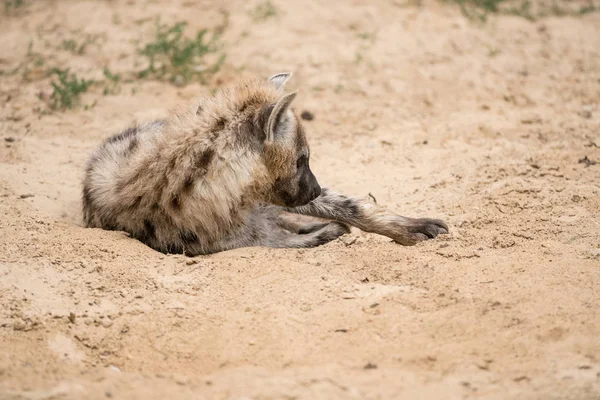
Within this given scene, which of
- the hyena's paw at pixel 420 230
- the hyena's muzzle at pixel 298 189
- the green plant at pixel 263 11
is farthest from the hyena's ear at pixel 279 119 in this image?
the green plant at pixel 263 11

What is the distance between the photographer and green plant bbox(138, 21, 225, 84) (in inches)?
245

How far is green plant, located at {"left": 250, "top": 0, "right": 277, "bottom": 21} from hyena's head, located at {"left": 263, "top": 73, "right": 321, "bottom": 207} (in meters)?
3.18

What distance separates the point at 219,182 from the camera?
3701mm

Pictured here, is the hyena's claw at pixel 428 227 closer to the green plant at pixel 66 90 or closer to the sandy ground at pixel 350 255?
the sandy ground at pixel 350 255

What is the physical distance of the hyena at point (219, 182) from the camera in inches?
146

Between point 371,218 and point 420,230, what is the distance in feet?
0.96

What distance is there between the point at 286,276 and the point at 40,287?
3.65 ft

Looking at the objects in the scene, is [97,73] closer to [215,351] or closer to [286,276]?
[286,276]

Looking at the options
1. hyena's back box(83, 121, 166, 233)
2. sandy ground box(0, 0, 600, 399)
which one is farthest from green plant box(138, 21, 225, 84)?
hyena's back box(83, 121, 166, 233)

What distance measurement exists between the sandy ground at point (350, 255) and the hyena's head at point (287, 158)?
339 millimetres

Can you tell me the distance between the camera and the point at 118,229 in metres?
3.96

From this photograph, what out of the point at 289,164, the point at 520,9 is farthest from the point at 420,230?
the point at 520,9

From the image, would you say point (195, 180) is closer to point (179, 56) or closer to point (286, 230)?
point (286, 230)

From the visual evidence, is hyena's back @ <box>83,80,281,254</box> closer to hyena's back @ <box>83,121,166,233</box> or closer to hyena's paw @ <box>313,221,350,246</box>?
hyena's back @ <box>83,121,166,233</box>
